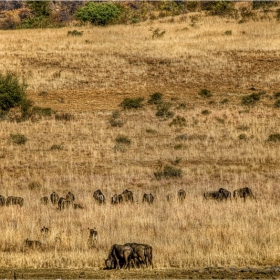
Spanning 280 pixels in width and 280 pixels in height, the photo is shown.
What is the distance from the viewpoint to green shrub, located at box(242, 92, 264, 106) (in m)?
36.3

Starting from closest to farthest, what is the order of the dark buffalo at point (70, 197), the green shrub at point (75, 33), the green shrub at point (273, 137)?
the dark buffalo at point (70, 197)
the green shrub at point (273, 137)
the green shrub at point (75, 33)

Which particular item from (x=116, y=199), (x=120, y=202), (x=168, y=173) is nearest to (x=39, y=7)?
(x=168, y=173)

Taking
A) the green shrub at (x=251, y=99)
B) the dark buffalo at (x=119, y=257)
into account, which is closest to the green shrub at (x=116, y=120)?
the green shrub at (x=251, y=99)

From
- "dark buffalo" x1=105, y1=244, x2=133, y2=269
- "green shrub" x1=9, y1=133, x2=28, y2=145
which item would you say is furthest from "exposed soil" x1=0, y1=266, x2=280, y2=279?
"green shrub" x1=9, y1=133, x2=28, y2=145

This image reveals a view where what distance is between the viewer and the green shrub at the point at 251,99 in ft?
119

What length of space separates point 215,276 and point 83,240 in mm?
3305

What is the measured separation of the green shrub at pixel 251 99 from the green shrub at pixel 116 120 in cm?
685

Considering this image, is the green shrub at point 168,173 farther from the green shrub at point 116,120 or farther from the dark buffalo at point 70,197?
the green shrub at point 116,120

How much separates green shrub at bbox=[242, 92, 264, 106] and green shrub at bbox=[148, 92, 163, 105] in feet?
15.0

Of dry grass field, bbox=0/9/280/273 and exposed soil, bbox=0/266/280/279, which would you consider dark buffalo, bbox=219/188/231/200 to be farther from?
exposed soil, bbox=0/266/280/279

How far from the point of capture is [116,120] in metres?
32.2

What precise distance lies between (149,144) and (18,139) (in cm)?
516

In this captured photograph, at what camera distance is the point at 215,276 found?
9.90m

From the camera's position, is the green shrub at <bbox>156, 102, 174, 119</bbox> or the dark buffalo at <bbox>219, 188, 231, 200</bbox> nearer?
the dark buffalo at <bbox>219, 188, 231, 200</bbox>
